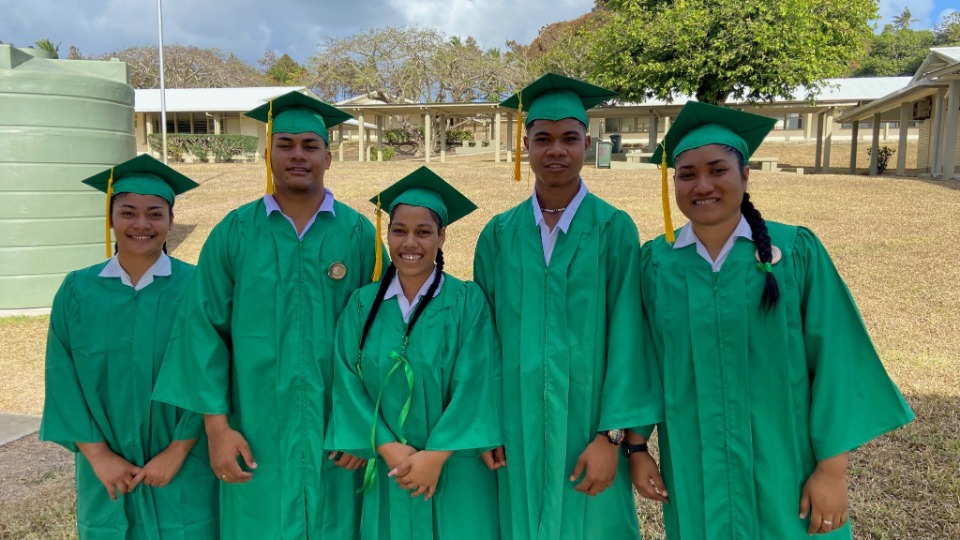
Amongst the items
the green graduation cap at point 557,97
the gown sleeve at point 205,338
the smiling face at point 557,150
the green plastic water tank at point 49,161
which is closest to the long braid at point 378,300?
the gown sleeve at point 205,338

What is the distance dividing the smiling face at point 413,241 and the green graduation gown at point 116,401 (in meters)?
0.91

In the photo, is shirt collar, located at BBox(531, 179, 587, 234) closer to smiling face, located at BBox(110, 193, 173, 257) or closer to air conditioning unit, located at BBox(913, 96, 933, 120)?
smiling face, located at BBox(110, 193, 173, 257)

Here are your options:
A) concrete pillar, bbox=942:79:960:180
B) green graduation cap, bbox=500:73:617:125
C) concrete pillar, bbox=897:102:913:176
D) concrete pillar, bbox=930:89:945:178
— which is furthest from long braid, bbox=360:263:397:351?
concrete pillar, bbox=897:102:913:176

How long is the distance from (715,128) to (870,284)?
22.4 feet

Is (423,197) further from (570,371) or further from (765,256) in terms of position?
(765,256)

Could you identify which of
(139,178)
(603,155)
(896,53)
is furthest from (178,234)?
(896,53)

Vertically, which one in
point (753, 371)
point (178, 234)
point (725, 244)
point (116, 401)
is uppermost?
point (725, 244)

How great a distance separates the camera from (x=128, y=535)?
2469 millimetres

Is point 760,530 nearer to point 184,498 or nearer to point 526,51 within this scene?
point 184,498

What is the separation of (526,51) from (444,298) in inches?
2016

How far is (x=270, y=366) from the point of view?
7.94ft

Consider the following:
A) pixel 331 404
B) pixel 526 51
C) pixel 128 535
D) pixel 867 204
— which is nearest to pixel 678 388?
pixel 331 404

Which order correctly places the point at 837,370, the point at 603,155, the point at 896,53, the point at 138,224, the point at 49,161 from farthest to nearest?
the point at 896,53, the point at 603,155, the point at 49,161, the point at 138,224, the point at 837,370

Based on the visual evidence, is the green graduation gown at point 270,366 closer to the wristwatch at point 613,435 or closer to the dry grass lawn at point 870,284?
the wristwatch at point 613,435
